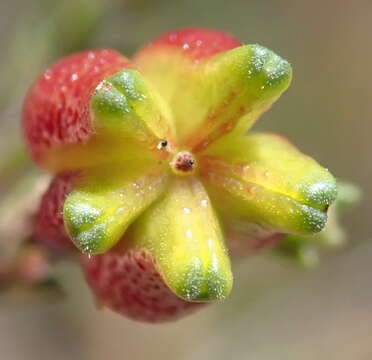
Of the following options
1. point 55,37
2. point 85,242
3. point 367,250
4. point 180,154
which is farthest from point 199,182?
point 367,250

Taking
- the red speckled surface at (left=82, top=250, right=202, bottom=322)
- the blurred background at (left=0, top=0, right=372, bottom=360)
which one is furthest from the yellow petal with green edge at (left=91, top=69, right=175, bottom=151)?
the blurred background at (left=0, top=0, right=372, bottom=360)

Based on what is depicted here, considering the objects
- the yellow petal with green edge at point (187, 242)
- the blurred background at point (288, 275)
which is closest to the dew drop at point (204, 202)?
the yellow petal with green edge at point (187, 242)

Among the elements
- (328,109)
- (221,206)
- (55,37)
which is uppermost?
(221,206)

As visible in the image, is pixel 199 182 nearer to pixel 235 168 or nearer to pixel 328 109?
pixel 235 168

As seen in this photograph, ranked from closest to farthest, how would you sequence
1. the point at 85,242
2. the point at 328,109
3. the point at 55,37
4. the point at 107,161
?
the point at 85,242 < the point at 107,161 < the point at 55,37 < the point at 328,109

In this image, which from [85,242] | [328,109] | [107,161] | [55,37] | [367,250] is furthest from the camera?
[328,109]

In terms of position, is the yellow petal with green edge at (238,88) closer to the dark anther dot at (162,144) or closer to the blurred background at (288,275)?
the dark anther dot at (162,144)

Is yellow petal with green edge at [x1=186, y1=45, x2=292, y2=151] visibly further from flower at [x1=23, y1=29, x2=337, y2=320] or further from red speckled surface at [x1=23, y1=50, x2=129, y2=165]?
red speckled surface at [x1=23, y1=50, x2=129, y2=165]
